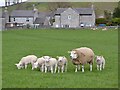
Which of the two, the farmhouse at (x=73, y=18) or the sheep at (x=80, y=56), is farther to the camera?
the farmhouse at (x=73, y=18)

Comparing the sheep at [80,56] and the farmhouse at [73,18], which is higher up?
the farmhouse at [73,18]

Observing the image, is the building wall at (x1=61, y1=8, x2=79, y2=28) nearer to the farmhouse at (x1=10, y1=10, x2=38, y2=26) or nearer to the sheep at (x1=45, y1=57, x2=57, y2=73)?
the farmhouse at (x1=10, y1=10, x2=38, y2=26)

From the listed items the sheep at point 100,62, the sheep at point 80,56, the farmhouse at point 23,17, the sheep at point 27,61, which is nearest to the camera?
the sheep at point 80,56

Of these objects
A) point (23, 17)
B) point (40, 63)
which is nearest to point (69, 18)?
point (23, 17)

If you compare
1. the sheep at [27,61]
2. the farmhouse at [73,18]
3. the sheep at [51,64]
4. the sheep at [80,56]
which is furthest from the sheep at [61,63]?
the farmhouse at [73,18]

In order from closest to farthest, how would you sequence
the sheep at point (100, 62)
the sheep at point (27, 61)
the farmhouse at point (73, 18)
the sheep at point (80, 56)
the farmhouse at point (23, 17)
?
1. the sheep at point (80, 56)
2. the sheep at point (100, 62)
3. the sheep at point (27, 61)
4. the farmhouse at point (73, 18)
5. the farmhouse at point (23, 17)

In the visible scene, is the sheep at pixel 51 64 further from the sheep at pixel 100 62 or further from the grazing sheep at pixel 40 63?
the sheep at pixel 100 62

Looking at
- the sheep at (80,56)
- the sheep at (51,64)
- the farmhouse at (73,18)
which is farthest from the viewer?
the farmhouse at (73,18)

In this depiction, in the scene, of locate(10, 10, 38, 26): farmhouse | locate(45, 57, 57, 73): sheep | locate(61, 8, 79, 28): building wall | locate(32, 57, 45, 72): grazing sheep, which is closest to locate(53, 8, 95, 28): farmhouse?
locate(61, 8, 79, 28): building wall

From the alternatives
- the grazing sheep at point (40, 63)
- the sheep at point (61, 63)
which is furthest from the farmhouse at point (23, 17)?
the sheep at point (61, 63)

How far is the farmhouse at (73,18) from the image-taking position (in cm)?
12850

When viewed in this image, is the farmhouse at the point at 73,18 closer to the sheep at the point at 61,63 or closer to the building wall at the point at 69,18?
the building wall at the point at 69,18

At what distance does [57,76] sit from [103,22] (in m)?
118

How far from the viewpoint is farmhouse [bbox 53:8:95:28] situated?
12850 cm
